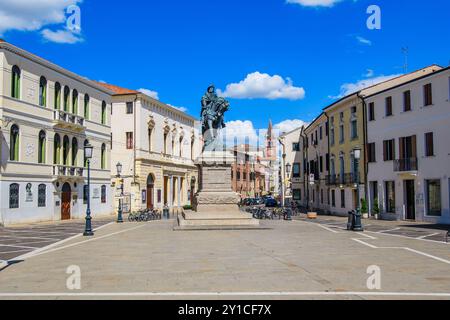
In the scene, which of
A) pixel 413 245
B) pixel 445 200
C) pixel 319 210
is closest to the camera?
pixel 413 245

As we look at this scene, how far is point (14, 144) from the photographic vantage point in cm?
3139

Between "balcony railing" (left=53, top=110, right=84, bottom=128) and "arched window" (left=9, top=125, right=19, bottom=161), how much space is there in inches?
166

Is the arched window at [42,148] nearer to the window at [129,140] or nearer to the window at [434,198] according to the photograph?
the window at [129,140]

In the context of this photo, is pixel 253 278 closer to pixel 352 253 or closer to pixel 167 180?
pixel 352 253

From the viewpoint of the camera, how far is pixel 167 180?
58719mm

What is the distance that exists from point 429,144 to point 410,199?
456 centimetres

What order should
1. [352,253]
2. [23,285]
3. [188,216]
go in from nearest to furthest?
[23,285] < [352,253] < [188,216]

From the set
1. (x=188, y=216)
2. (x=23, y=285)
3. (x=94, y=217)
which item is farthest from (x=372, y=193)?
(x=23, y=285)

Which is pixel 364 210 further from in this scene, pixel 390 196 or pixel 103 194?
pixel 103 194

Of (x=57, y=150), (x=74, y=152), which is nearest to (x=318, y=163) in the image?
(x=74, y=152)

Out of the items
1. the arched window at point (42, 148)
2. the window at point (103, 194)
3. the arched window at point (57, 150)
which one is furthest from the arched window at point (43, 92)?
the window at point (103, 194)

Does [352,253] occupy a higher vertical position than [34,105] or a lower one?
lower

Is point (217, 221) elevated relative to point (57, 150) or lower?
lower
